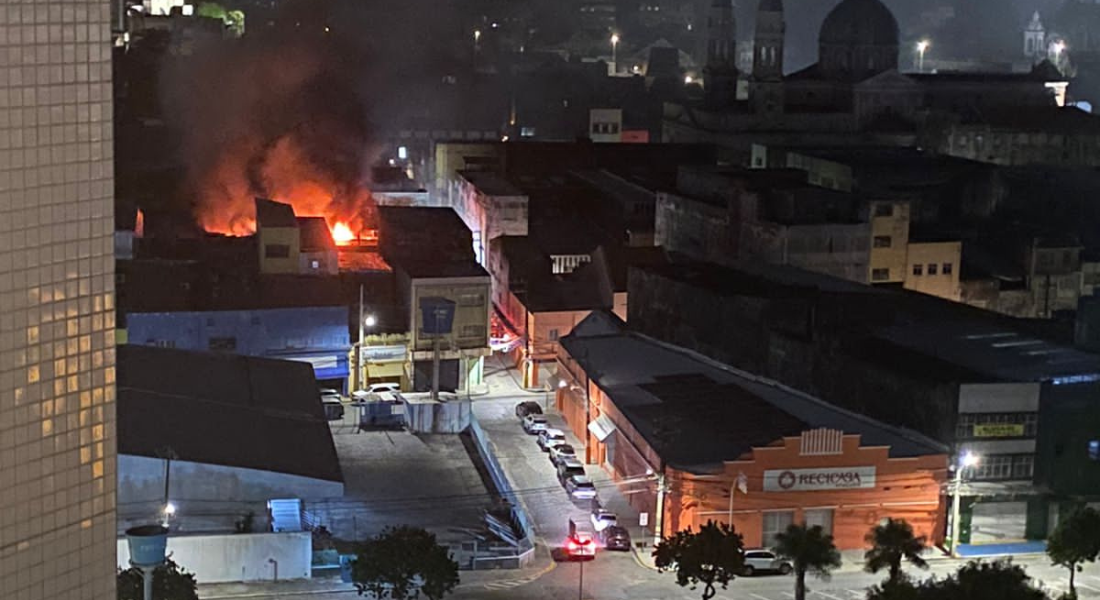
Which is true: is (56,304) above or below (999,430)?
above

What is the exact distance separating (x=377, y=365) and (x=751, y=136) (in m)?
21.9

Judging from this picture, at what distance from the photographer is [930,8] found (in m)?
84.3

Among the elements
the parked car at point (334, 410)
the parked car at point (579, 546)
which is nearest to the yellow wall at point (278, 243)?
the parked car at point (334, 410)

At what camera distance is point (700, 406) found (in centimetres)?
2358

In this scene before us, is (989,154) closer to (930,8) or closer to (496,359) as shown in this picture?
(496,359)

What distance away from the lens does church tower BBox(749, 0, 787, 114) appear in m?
47.3

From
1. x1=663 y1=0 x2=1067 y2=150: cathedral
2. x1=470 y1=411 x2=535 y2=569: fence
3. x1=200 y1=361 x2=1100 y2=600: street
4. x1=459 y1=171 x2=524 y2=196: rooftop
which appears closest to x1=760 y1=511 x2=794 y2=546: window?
x1=200 y1=361 x2=1100 y2=600: street

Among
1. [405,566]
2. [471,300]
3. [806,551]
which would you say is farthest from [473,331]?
[806,551]

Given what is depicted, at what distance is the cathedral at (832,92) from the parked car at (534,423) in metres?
22.6

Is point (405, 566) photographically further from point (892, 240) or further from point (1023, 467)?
point (892, 240)

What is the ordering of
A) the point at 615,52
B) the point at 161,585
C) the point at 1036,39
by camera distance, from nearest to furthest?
the point at 161,585, the point at 1036,39, the point at 615,52

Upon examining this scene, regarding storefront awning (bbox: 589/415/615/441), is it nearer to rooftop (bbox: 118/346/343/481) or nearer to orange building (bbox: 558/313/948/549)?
orange building (bbox: 558/313/948/549)

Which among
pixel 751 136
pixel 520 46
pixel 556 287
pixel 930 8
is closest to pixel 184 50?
pixel 751 136

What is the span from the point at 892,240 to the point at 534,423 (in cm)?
1132
